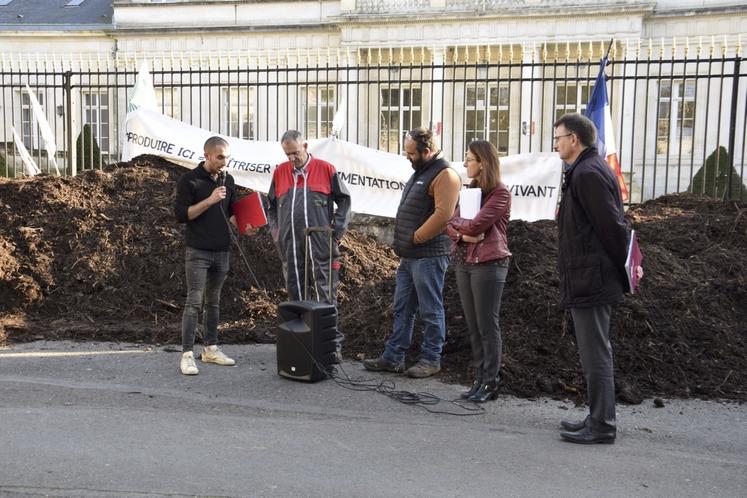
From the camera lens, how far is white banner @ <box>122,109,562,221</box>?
33.4 feet

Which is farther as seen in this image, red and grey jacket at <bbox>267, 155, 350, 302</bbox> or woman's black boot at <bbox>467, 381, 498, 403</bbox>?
red and grey jacket at <bbox>267, 155, 350, 302</bbox>

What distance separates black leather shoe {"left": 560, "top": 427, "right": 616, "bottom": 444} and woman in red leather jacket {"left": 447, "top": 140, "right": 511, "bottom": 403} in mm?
974

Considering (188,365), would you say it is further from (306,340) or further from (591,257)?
(591,257)

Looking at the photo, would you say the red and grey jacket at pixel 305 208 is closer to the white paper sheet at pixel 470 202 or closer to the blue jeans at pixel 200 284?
the blue jeans at pixel 200 284

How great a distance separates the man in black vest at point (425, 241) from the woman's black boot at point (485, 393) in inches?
27.3

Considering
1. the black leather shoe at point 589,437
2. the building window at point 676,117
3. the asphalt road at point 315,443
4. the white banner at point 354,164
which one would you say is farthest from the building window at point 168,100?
the building window at point 676,117

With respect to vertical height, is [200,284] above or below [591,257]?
below

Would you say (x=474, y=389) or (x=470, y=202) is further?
(x=474, y=389)

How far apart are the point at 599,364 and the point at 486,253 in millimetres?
1231

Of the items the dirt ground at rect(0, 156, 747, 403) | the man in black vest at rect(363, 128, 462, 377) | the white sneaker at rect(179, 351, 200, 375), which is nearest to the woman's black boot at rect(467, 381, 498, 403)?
the dirt ground at rect(0, 156, 747, 403)

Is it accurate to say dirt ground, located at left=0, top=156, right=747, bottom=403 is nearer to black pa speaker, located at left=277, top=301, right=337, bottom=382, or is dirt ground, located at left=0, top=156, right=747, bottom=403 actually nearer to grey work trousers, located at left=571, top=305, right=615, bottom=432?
black pa speaker, located at left=277, top=301, right=337, bottom=382

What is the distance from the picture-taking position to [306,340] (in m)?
6.26

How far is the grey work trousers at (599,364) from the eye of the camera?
4922 mm

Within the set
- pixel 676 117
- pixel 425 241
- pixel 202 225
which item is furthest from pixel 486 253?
pixel 676 117
